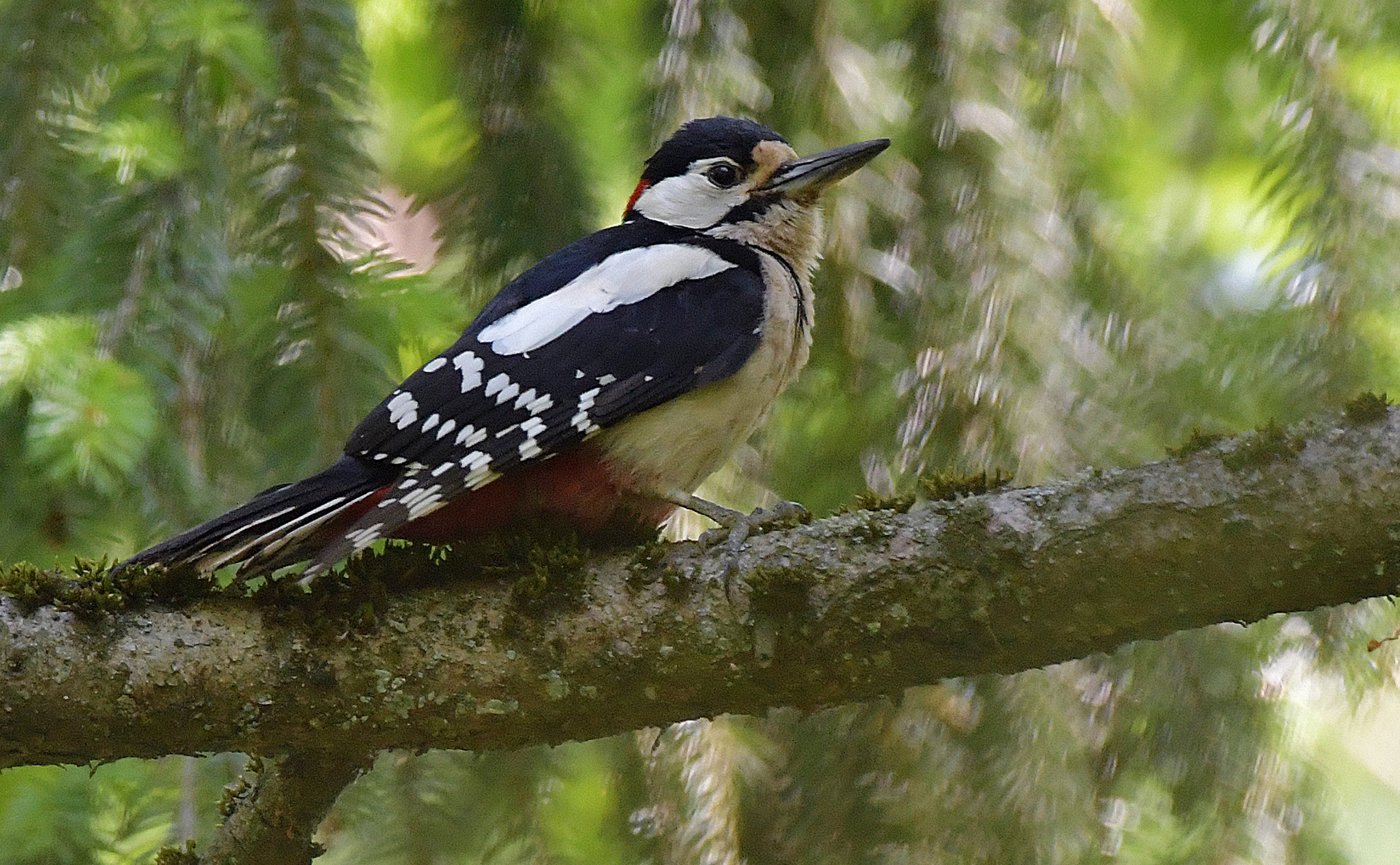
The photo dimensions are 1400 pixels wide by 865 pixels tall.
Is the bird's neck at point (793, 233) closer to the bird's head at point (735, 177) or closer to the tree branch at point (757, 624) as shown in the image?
the bird's head at point (735, 177)

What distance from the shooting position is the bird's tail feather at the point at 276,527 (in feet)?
5.72

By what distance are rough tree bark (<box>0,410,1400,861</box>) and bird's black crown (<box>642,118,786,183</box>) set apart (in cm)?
97

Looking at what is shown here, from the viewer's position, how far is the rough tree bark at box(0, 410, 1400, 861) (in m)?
1.41

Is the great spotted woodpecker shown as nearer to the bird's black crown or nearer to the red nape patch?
the bird's black crown

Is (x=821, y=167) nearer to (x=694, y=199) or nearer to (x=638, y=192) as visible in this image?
(x=694, y=199)

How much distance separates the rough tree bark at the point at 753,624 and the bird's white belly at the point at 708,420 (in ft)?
1.18

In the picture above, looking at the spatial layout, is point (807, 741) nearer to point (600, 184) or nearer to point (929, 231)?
point (929, 231)

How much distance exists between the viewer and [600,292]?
88.9 inches

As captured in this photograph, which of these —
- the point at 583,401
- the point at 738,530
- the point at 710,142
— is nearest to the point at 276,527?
the point at 583,401

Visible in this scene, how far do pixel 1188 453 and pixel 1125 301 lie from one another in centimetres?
98

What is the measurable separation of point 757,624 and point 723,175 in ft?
3.95

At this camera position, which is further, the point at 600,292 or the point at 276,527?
the point at 600,292

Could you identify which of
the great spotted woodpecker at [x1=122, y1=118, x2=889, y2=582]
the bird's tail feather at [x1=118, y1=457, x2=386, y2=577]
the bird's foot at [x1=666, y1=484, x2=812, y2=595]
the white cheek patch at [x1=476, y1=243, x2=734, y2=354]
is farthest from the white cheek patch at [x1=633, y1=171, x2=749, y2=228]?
the bird's tail feather at [x1=118, y1=457, x2=386, y2=577]

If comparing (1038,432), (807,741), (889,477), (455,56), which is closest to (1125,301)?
(1038,432)
